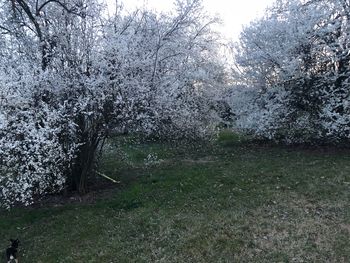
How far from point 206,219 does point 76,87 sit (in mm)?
3307

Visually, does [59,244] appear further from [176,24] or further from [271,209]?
[176,24]

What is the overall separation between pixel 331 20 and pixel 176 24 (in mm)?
4409

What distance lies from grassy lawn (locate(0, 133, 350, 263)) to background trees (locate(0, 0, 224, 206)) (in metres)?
0.81

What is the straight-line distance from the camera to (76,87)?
25.0 ft

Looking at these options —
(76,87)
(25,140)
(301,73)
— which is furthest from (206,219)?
(301,73)

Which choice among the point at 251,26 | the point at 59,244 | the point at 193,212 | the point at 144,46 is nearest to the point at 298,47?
the point at 251,26

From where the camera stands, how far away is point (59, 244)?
634 centimetres

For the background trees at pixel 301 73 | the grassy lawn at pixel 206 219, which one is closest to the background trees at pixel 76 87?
the grassy lawn at pixel 206 219

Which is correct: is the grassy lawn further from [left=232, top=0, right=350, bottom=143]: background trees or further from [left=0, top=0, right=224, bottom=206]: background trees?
[left=232, top=0, right=350, bottom=143]: background trees

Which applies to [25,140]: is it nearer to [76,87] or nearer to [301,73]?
[76,87]

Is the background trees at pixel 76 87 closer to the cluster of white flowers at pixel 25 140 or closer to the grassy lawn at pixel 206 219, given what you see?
the cluster of white flowers at pixel 25 140

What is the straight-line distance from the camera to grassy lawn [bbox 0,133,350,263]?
225 inches

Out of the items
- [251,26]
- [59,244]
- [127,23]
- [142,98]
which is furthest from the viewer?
[251,26]

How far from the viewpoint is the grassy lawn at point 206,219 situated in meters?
5.72
